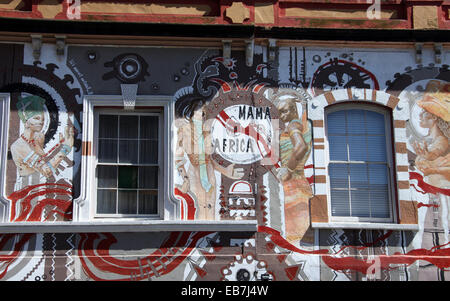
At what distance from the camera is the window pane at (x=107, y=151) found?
988cm

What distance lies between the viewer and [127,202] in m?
9.77

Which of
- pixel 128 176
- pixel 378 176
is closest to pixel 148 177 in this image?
pixel 128 176

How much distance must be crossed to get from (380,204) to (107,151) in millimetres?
4712

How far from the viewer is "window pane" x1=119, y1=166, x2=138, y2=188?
982cm

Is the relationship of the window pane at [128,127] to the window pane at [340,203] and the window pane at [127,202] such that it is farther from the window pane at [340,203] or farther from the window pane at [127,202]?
the window pane at [340,203]

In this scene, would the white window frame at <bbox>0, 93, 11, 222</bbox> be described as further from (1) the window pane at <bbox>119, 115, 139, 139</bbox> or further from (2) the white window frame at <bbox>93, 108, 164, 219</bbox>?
(1) the window pane at <bbox>119, 115, 139, 139</bbox>

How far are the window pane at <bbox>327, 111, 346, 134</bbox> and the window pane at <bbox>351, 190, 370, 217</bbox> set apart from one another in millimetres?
1092

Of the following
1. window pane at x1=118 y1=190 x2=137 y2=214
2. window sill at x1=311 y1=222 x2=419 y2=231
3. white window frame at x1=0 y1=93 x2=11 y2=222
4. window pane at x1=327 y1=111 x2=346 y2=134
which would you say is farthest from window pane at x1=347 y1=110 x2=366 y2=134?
white window frame at x1=0 y1=93 x2=11 y2=222

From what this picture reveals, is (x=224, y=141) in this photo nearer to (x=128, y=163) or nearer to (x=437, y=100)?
(x=128, y=163)

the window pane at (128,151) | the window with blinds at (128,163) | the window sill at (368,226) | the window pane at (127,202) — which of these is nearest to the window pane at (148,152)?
the window with blinds at (128,163)

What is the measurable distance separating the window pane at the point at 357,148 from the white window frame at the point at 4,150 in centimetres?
→ 576

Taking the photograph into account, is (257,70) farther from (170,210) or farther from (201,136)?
(170,210)

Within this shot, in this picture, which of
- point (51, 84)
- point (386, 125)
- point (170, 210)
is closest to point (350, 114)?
point (386, 125)

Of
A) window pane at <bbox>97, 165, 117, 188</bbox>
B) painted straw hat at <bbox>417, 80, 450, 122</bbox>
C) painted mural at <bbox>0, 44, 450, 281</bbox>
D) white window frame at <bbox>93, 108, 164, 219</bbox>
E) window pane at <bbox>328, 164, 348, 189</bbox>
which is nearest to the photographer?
painted mural at <bbox>0, 44, 450, 281</bbox>
